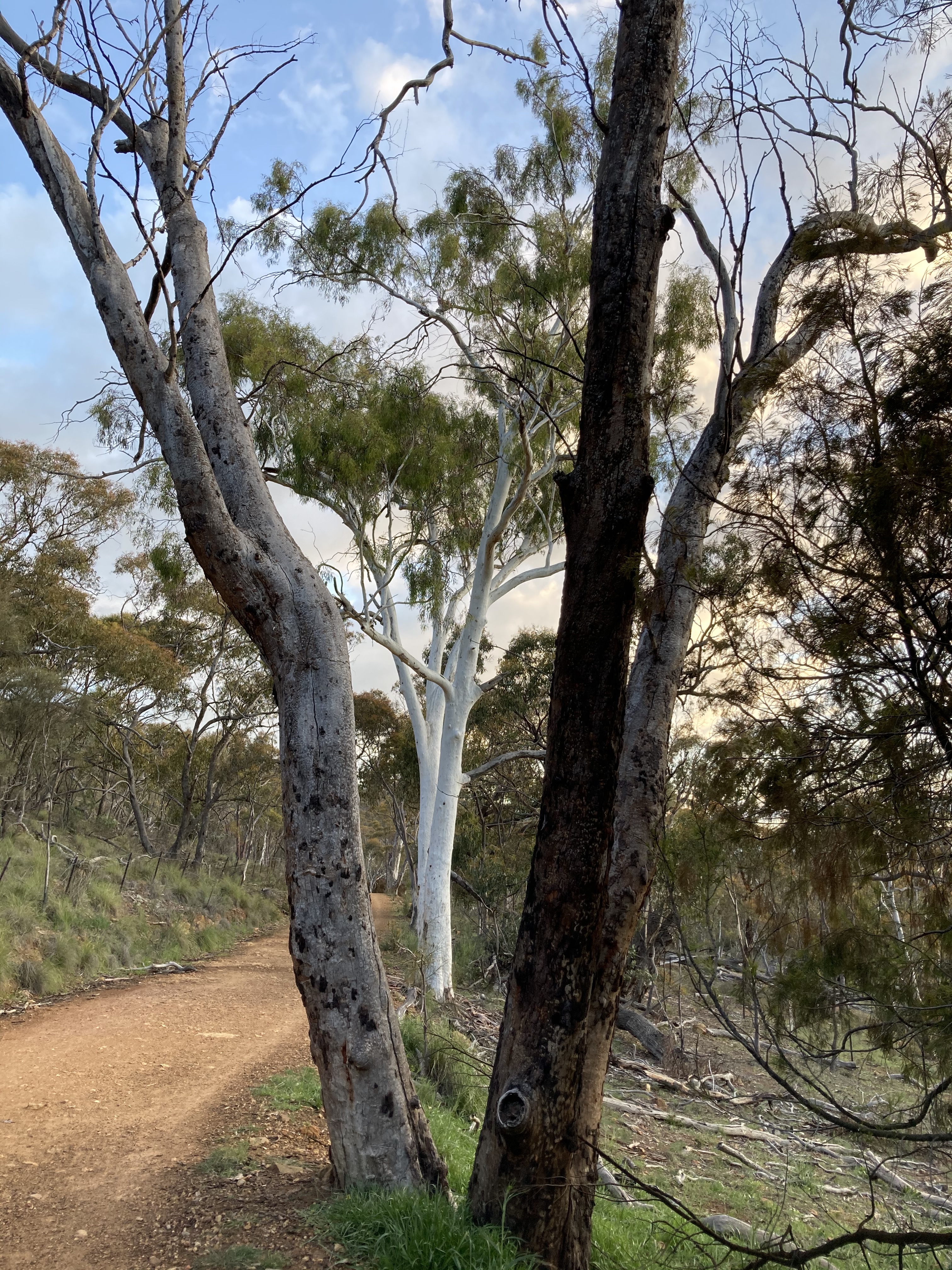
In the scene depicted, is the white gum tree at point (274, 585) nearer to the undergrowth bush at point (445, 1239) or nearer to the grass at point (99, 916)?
the undergrowth bush at point (445, 1239)

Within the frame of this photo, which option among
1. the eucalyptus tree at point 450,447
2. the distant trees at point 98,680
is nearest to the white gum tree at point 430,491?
the eucalyptus tree at point 450,447

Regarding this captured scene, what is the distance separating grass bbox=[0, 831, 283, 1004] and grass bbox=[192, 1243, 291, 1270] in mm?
5256

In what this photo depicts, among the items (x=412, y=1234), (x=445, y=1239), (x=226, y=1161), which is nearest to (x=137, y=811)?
(x=226, y=1161)

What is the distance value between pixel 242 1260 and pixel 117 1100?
274 cm

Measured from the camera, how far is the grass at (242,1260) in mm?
2826

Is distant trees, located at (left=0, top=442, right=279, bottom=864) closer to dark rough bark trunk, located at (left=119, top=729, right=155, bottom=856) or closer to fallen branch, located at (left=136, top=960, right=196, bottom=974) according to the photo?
dark rough bark trunk, located at (left=119, top=729, right=155, bottom=856)

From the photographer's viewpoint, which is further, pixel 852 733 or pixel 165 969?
pixel 165 969

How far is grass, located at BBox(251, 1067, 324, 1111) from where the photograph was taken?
5074mm

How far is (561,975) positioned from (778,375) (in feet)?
6.35

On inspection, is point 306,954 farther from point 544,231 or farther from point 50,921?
point 544,231

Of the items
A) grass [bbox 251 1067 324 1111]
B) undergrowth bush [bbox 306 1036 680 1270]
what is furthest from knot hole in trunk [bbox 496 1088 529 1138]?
grass [bbox 251 1067 324 1111]

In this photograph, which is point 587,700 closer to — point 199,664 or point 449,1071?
point 449,1071

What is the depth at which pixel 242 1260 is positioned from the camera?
2877mm

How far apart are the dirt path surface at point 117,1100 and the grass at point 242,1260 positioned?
0.71 feet
